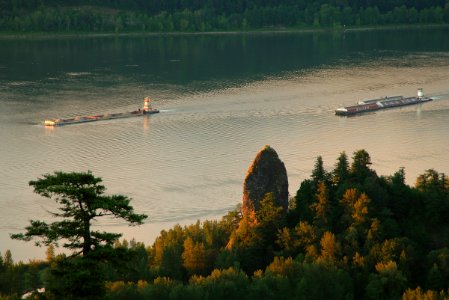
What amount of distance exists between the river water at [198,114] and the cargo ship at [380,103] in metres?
1.14

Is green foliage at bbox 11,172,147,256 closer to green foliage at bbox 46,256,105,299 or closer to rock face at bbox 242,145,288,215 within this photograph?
green foliage at bbox 46,256,105,299

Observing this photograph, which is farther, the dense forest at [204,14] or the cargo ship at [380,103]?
the dense forest at [204,14]

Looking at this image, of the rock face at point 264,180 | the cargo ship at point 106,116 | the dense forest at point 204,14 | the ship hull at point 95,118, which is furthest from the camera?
the dense forest at point 204,14

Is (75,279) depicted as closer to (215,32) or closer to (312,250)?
(312,250)

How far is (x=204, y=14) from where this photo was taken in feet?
462

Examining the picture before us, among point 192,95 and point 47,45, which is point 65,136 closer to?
point 192,95

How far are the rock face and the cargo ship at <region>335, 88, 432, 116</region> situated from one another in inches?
1497

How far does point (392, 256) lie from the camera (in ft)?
132

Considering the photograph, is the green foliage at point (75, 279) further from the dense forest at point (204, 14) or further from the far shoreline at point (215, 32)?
the dense forest at point (204, 14)

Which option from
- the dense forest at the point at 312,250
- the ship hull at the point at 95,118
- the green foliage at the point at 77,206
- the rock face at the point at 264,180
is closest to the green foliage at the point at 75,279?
the green foliage at the point at 77,206

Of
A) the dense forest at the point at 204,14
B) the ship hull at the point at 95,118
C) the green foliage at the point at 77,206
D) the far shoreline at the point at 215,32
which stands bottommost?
the ship hull at the point at 95,118

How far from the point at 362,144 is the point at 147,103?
62.3 feet

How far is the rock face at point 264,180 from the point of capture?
4434cm

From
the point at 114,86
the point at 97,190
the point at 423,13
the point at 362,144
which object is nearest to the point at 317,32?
the point at 423,13
